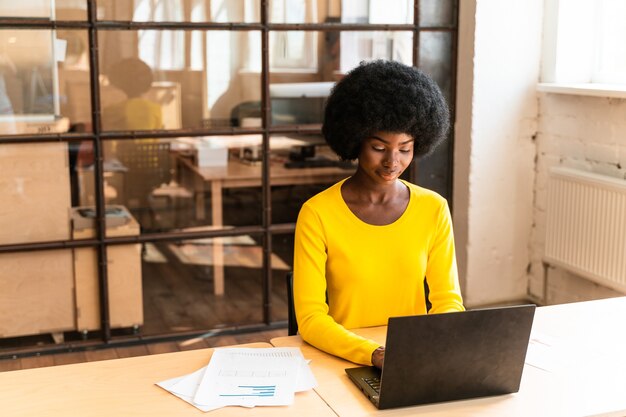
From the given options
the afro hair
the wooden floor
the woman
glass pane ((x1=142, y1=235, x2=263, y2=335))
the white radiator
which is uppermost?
the afro hair

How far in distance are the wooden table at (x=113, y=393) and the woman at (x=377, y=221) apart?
1.22ft

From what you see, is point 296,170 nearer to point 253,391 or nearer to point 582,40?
point 582,40

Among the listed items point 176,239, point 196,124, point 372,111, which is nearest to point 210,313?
point 176,239

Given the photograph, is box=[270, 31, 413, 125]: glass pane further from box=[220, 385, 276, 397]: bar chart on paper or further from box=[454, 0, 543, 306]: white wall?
box=[220, 385, 276, 397]: bar chart on paper

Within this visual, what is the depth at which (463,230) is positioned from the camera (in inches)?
166

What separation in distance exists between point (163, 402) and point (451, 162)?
282 cm

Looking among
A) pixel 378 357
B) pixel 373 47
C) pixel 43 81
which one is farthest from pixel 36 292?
pixel 378 357

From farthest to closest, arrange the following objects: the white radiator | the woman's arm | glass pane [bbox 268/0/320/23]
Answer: glass pane [bbox 268/0/320/23], the white radiator, the woman's arm

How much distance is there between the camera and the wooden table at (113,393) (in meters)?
1.67

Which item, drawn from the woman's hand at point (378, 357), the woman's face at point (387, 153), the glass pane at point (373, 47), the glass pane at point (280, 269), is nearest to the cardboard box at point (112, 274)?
the glass pane at point (280, 269)

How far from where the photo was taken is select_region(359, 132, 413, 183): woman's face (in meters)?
2.16

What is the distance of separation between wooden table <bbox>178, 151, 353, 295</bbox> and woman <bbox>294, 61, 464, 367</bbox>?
1593mm

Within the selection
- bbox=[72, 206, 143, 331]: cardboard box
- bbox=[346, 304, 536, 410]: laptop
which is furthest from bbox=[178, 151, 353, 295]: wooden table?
bbox=[346, 304, 536, 410]: laptop

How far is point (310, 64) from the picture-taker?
3.90m
